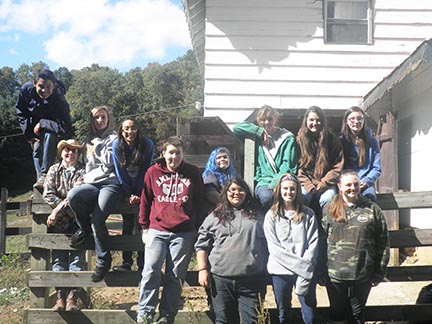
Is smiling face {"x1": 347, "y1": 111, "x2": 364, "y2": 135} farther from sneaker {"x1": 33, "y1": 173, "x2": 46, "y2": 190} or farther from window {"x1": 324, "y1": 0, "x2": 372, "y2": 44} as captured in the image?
window {"x1": 324, "y1": 0, "x2": 372, "y2": 44}

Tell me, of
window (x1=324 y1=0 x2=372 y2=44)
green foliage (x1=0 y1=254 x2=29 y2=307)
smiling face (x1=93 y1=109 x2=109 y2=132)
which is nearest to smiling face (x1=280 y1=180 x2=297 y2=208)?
smiling face (x1=93 y1=109 x2=109 y2=132)

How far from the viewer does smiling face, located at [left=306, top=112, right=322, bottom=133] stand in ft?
14.2

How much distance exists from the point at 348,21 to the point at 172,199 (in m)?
6.19

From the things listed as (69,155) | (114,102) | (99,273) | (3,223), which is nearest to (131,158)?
(69,155)

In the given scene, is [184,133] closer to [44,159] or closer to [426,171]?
[44,159]

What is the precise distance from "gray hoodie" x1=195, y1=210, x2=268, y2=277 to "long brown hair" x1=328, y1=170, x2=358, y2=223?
0.63 metres

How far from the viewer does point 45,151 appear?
518cm

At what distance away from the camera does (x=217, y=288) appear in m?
3.96

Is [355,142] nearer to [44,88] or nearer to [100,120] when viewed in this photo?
[100,120]

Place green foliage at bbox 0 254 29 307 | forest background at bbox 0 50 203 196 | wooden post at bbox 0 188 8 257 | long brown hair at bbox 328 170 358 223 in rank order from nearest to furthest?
long brown hair at bbox 328 170 358 223
green foliage at bbox 0 254 29 307
wooden post at bbox 0 188 8 257
forest background at bbox 0 50 203 196

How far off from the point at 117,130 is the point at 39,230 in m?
1.41

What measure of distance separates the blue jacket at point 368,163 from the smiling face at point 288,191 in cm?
74

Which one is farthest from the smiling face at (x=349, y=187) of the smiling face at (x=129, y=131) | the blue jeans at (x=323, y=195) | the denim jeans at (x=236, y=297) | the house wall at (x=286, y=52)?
the house wall at (x=286, y=52)

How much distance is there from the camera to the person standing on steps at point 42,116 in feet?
17.0
